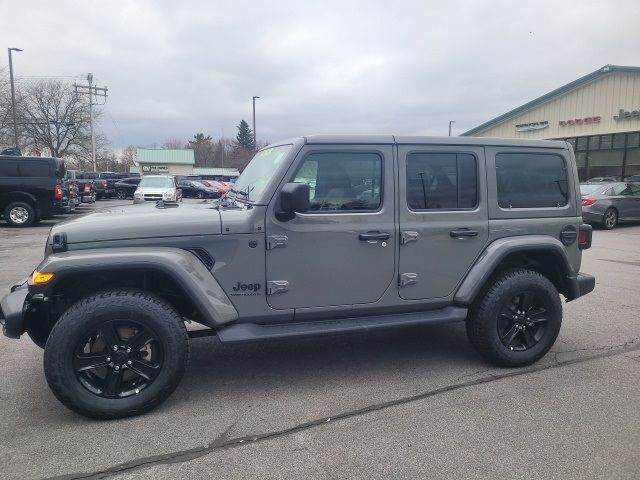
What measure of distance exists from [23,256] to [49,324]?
7120mm

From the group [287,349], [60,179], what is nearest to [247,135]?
[60,179]

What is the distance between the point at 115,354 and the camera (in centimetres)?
324

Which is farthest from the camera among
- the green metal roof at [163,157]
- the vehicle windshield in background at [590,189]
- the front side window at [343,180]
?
the green metal roof at [163,157]

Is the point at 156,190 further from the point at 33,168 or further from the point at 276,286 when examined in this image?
the point at 276,286

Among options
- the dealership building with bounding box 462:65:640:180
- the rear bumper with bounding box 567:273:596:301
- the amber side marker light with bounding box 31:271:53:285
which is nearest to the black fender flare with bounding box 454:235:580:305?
the rear bumper with bounding box 567:273:596:301

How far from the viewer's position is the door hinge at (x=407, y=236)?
3803 mm

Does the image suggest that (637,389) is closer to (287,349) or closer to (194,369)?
(287,349)

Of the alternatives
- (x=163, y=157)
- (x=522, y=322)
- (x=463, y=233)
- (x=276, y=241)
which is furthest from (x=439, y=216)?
(x=163, y=157)

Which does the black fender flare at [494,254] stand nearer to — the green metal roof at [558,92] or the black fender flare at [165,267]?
the black fender flare at [165,267]

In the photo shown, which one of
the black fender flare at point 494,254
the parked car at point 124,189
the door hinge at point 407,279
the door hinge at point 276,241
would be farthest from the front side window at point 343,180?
the parked car at point 124,189

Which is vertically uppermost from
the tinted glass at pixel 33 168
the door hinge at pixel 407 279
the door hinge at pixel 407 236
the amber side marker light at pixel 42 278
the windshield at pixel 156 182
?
the tinted glass at pixel 33 168

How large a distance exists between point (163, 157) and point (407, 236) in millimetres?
76901

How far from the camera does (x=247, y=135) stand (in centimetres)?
9794

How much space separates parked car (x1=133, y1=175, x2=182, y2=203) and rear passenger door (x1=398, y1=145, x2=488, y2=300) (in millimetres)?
16096
